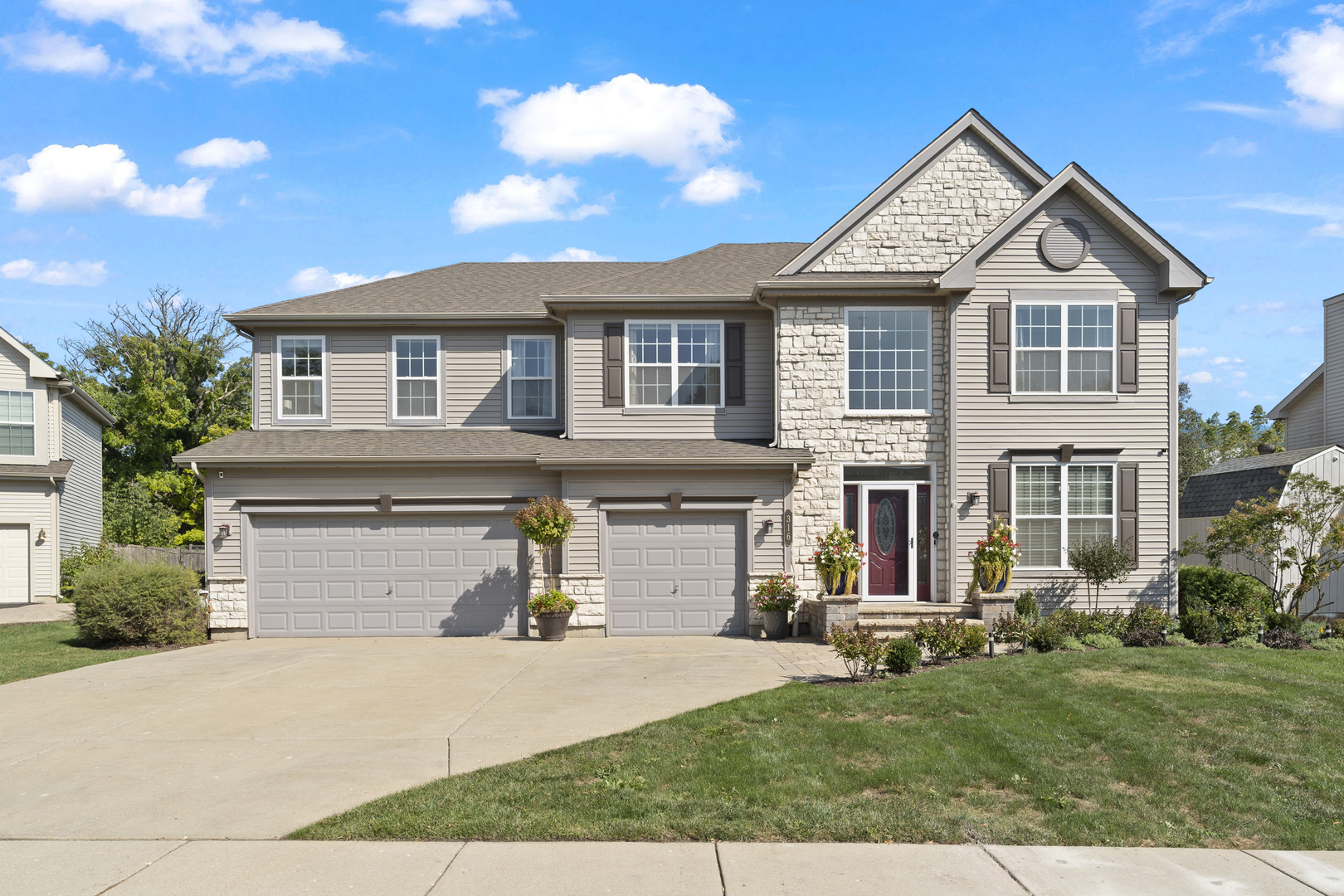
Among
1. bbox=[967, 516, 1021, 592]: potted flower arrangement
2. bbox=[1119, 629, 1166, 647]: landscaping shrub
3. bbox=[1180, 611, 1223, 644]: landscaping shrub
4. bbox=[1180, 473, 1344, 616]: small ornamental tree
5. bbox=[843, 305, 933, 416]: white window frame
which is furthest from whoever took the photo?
bbox=[843, 305, 933, 416]: white window frame

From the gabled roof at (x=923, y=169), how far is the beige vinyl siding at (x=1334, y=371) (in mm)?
12140

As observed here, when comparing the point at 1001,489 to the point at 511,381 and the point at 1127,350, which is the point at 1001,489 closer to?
the point at 1127,350

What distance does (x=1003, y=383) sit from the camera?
1672 centimetres

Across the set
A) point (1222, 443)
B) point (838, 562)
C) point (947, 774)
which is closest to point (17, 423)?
point (838, 562)

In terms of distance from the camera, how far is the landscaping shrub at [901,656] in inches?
428

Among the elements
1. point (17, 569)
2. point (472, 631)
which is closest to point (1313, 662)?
point (472, 631)

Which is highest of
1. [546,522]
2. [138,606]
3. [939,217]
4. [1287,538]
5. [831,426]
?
[939,217]

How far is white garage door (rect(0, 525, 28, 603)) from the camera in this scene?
23688mm

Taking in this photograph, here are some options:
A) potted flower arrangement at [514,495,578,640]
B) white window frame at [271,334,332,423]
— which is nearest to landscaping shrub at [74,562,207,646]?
white window frame at [271,334,332,423]

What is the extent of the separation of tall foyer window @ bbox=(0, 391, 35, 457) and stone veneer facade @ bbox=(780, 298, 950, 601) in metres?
20.8

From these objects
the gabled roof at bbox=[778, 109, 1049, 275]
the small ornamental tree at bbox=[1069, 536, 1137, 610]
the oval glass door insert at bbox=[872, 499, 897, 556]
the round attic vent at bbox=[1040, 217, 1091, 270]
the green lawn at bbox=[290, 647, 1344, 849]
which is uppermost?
the gabled roof at bbox=[778, 109, 1049, 275]

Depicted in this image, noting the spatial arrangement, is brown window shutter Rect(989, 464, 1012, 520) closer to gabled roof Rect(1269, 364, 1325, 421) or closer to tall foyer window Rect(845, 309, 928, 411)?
tall foyer window Rect(845, 309, 928, 411)

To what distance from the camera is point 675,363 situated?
58.0ft

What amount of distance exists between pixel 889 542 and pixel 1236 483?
10.1 metres
